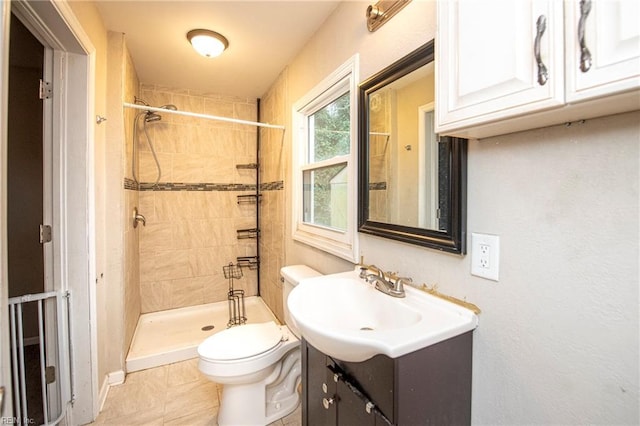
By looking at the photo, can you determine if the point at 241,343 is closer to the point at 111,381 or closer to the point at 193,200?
the point at 111,381

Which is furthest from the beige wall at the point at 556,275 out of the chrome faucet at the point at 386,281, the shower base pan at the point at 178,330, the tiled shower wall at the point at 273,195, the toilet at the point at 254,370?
the shower base pan at the point at 178,330

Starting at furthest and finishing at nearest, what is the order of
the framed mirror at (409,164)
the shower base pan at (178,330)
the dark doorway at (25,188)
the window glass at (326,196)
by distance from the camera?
the dark doorway at (25,188) < the shower base pan at (178,330) < the window glass at (326,196) < the framed mirror at (409,164)

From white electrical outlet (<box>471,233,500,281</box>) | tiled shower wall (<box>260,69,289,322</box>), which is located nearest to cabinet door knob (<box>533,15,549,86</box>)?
white electrical outlet (<box>471,233,500,281</box>)

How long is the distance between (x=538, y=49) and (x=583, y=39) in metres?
0.07

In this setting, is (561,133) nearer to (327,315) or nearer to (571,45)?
(571,45)

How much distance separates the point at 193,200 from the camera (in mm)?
3066

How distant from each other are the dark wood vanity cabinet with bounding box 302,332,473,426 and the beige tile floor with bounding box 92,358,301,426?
0.87 meters

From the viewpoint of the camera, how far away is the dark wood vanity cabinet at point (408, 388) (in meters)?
0.80

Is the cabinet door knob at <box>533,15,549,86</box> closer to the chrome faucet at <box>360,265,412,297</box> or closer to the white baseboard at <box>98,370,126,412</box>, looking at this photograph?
the chrome faucet at <box>360,265,412,297</box>

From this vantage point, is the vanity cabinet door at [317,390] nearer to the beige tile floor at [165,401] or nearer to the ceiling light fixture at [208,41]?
the beige tile floor at [165,401]

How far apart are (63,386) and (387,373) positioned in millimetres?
1758

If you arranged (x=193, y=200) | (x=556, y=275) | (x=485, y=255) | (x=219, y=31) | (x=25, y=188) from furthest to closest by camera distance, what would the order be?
(x=193, y=200) < (x=25, y=188) < (x=219, y=31) < (x=485, y=255) < (x=556, y=275)

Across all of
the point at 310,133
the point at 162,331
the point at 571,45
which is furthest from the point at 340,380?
the point at 162,331

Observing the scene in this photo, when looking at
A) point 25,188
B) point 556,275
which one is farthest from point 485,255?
point 25,188
